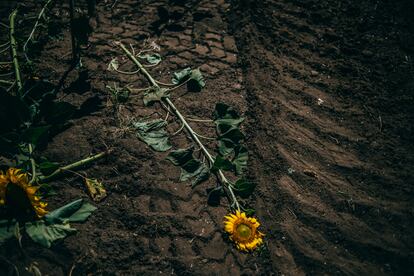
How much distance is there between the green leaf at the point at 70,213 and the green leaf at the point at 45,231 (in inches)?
1.0

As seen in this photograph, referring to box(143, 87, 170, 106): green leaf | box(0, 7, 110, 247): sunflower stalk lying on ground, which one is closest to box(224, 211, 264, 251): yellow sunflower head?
box(0, 7, 110, 247): sunflower stalk lying on ground

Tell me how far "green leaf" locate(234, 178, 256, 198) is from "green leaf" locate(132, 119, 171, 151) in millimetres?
544

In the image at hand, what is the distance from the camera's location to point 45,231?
4.16 feet

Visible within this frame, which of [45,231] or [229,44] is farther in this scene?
[229,44]

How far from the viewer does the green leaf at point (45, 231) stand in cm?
123

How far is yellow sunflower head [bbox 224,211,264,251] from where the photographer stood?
157 centimetres

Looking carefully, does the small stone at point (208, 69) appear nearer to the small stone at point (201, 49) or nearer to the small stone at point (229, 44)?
the small stone at point (201, 49)

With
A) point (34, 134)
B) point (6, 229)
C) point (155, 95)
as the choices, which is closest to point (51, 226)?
point (6, 229)

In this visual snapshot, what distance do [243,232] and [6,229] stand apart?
45.6 inches

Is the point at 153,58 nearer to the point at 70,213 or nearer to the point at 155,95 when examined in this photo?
the point at 155,95

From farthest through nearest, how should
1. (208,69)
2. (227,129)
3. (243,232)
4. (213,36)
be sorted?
1. (213,36)
2. (208,69)
3. (227,129)
4. (243,232)

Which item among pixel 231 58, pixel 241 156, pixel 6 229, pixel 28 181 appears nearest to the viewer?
pixel 6 229

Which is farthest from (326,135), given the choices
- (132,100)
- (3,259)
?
(3,259)

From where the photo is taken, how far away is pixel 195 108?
228 cm
